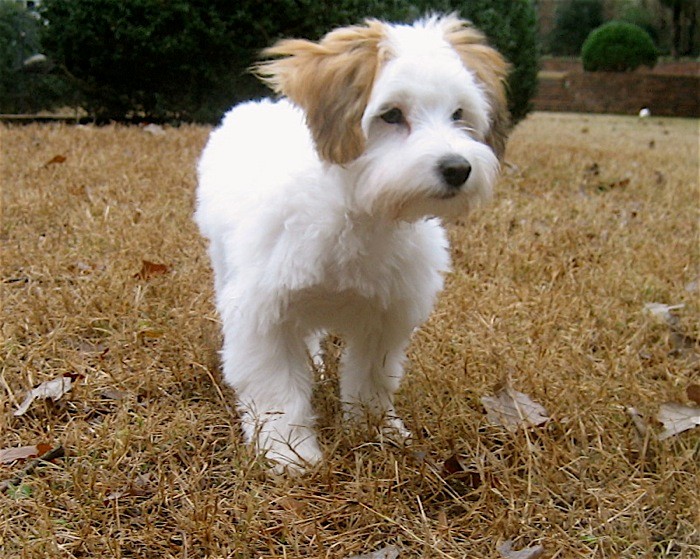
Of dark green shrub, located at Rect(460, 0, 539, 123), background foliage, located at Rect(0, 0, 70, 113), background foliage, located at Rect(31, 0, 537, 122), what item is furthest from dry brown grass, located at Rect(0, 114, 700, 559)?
background foliage, located at Rect(0, 0, 70, 113)

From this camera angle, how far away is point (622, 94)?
64.9 ft

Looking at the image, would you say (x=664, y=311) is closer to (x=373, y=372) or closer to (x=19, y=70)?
(x=373, y=372)

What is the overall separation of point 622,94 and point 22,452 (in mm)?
19586

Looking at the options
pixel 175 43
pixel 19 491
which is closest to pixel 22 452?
pixel 19 491

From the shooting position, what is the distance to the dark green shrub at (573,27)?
954 inches

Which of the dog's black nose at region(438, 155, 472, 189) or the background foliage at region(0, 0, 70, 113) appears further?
the background foliage at region(0, 0, 70, 113)

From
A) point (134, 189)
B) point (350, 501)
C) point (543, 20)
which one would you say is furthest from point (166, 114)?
point (543, 20)

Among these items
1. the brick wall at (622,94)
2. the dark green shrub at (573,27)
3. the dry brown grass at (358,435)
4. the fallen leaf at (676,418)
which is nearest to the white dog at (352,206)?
the dry brown grass at (358,435)

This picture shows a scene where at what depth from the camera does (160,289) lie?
3.48m

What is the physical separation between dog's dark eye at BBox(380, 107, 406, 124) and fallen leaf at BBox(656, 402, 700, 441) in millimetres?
1237

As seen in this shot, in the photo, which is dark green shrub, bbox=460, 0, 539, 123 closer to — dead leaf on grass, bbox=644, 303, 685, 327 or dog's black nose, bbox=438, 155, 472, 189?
dead leaf on grass, bbox=644, 303, 685, 327

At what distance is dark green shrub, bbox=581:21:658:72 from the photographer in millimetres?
21016

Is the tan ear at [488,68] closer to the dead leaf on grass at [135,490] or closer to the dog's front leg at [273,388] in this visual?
the dog's front leg at [273,388]

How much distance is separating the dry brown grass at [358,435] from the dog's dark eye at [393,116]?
2.98 feet
